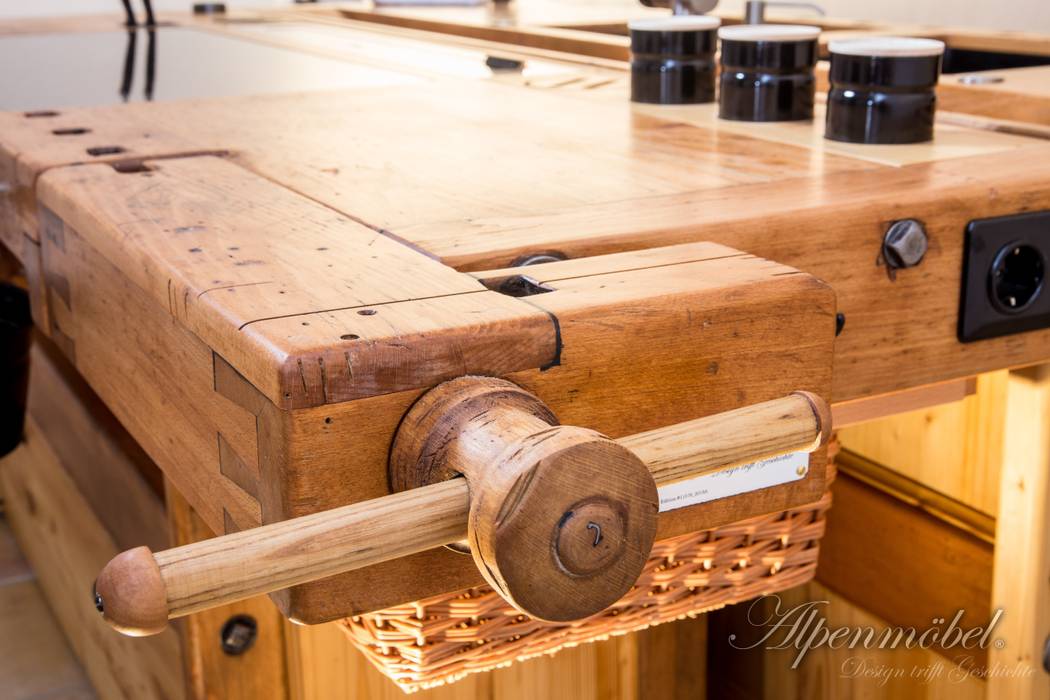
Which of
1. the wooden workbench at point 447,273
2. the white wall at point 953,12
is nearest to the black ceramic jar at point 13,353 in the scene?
the wooden workbench at point 447,273

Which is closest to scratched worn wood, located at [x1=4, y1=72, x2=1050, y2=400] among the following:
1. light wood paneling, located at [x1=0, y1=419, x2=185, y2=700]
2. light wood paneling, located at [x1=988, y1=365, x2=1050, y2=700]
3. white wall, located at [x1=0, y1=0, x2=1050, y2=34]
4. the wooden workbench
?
the wooden workbench

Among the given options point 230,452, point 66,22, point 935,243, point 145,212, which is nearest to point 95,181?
point 145,212

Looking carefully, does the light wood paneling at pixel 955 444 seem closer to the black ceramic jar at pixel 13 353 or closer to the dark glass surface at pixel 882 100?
the dark glass surface at pixel 882 100

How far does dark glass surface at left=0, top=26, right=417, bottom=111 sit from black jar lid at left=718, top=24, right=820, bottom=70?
50 centimetres

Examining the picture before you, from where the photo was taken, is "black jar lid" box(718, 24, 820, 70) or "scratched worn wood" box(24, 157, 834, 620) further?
"black jar lid" box(718, 24, 820, 70)

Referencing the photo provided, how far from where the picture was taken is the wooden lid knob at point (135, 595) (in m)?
0.40

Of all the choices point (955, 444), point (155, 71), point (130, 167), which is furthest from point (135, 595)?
point (155, 71)

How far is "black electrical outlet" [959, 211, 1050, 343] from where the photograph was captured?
80 cm

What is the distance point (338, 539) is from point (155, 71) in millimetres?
1367

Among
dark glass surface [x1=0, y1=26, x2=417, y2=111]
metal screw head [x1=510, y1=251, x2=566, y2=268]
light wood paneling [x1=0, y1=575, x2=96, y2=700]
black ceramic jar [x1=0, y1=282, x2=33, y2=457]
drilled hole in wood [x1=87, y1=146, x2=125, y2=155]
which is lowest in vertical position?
light wood paneling [x1=0, y1=575, x2=96, y2=700]

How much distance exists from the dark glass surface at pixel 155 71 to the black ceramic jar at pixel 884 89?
0.62 m

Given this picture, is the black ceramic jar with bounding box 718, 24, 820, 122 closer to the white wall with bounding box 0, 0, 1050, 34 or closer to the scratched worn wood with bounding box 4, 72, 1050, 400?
the scratched worn wood with bounding box 4, 72, 1050, 400

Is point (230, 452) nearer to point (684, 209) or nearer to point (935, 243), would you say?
point (684, 209)

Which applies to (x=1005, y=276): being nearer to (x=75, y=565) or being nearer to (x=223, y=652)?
(x=223, y=652)
